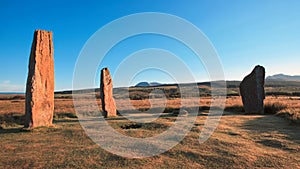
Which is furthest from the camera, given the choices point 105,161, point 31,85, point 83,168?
point 31,85

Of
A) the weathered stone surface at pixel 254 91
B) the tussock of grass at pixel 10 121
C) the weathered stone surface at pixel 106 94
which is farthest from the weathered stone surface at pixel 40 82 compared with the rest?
the weathered stone surface at pixel 254 91

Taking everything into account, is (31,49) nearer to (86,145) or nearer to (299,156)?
(86,145)

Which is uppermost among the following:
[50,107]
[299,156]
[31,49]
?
[31,49]

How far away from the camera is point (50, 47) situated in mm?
11875

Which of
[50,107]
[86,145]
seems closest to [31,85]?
[50,107]

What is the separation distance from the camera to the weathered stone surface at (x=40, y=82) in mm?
10719

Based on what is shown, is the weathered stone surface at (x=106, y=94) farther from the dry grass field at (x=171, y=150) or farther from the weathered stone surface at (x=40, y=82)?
the dry grass field at (x=171, y=150)

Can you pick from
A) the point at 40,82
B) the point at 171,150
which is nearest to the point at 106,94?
the point at 40,82

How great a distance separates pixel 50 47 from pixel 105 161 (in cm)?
761

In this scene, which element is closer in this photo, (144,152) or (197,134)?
(144,152)

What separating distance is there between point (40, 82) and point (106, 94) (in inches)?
187

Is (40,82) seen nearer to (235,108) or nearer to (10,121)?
(10,121)

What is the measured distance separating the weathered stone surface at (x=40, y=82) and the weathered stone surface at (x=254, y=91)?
13.3m

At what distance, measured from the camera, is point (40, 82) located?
11125 mm
